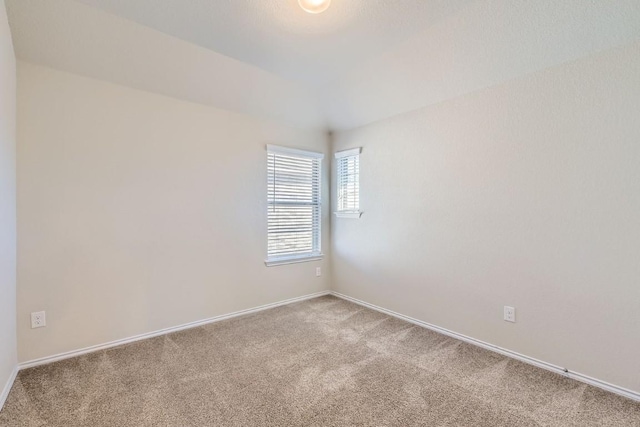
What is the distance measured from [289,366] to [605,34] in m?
3.07

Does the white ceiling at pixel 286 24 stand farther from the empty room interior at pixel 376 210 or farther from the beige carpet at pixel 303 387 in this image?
the beige carpet at pixel 303 387

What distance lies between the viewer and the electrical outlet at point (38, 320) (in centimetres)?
221

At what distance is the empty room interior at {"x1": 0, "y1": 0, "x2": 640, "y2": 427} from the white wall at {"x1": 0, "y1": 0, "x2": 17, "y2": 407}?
0.03 meters

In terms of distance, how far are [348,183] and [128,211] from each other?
2.43m

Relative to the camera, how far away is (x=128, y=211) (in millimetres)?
2604

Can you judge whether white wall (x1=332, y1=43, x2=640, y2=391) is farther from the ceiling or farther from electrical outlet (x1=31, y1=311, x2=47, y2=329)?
electrical outlet (x1=31, y1=311, x2=47, y2=329)

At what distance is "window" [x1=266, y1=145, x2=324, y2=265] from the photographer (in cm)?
356

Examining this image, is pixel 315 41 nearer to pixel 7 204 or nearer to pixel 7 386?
pixel 7 204

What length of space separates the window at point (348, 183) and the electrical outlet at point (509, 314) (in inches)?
69.9

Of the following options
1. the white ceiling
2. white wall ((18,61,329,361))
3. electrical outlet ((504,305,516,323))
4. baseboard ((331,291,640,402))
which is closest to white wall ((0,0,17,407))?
white wall ((18,61,329,361))

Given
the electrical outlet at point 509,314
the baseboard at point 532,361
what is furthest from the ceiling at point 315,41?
the baseboard at point 532,361

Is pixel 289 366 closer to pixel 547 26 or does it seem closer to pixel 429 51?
pixel 429 51

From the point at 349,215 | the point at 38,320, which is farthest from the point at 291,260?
the point at 38,320

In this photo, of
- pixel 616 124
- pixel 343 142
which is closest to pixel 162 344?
pixel 343 142
